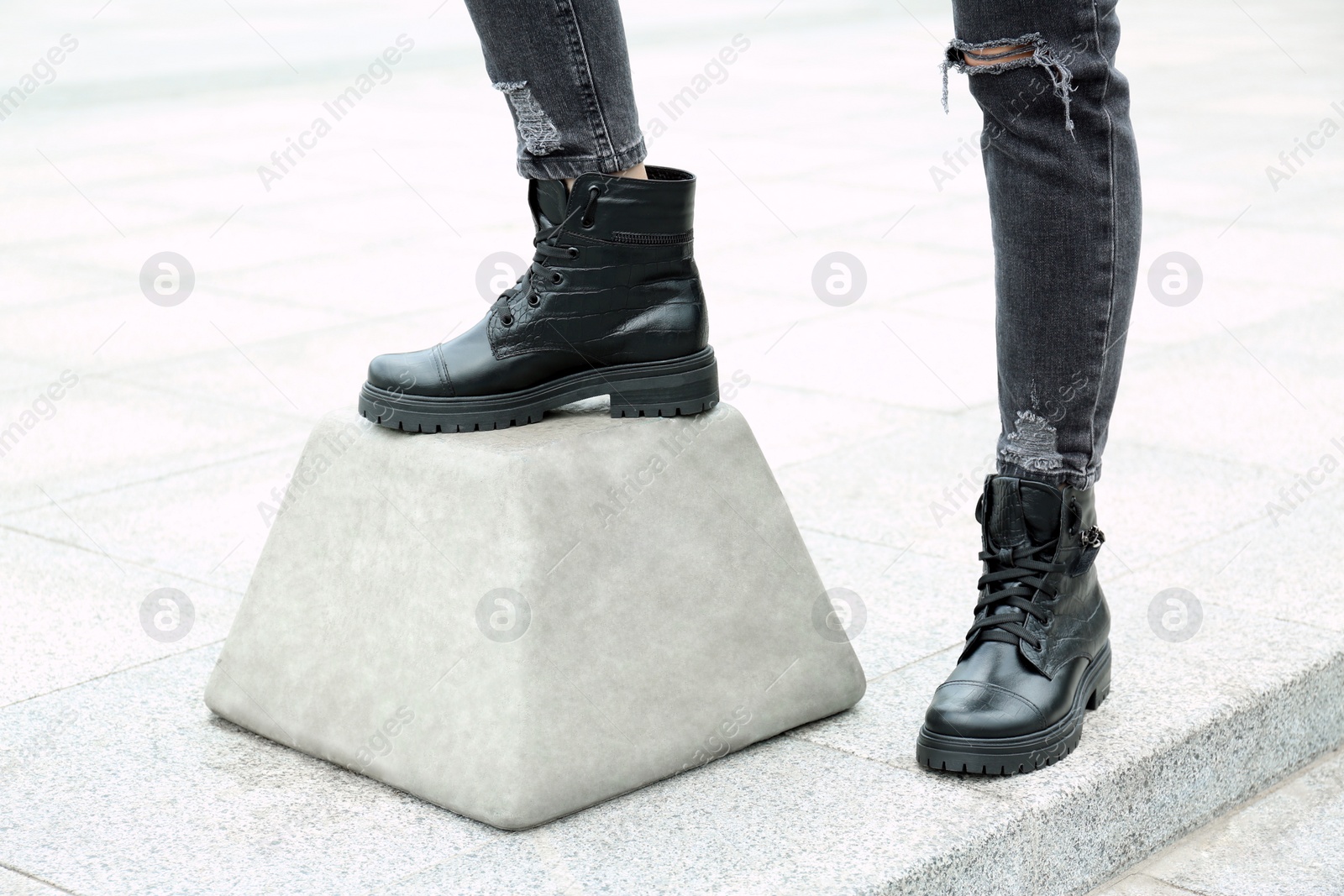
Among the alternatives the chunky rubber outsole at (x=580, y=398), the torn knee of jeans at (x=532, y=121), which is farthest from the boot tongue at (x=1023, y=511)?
the torn knee of jeans at (x=532, y=121)

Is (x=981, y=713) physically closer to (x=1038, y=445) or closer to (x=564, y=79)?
(x=1038, y=445)

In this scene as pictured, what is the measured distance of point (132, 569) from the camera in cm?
300

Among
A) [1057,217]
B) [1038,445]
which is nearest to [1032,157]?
[1057,217]

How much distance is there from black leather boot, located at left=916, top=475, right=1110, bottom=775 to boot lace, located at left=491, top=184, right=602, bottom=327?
68 cm

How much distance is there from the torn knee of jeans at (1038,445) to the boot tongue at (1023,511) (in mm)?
26

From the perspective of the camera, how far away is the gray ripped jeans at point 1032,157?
205 centimetres

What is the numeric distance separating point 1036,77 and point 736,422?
25.3 inches

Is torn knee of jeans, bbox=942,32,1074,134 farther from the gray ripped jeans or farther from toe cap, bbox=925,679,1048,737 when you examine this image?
toe cap, bbox=925,679,1048,737

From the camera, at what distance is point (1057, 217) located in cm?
211

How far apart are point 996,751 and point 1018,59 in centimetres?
91

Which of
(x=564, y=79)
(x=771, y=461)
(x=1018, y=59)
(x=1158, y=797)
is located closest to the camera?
(x=1018, y=59)

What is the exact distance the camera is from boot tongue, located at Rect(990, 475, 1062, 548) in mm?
2189

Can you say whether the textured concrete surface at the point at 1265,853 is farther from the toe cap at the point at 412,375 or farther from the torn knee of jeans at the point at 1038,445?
the toe cap at the point at 412,375

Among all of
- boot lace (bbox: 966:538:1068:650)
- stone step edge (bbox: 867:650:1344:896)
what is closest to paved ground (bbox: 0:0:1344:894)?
stone step edge (bbox: 867:650:1344:896)
